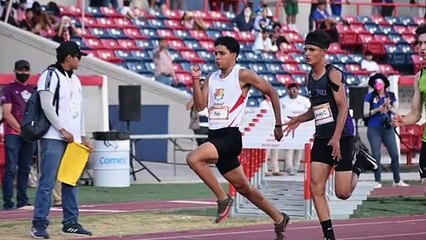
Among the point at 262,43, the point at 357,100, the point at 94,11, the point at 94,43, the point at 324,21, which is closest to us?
the point at 357,100

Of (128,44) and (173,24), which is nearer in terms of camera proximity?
(128,44)

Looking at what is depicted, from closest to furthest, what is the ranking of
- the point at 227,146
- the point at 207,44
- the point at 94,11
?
the point at 227,146 → the point at 94,11 → the point at 207,44

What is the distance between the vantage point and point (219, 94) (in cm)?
1248

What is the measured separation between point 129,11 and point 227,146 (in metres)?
19.0

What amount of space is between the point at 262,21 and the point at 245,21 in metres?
0.46

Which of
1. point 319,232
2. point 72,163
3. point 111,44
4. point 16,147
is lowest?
point 319,232

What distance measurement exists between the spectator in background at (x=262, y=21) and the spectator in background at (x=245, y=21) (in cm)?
14

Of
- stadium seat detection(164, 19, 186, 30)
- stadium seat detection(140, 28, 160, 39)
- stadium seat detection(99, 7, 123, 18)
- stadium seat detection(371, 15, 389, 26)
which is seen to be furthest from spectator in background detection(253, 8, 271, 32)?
stadium seat detection(371, 15, 389, 26)

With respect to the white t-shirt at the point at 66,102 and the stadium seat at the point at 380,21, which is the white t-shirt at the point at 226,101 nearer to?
the white t-shirt at the point at 66,102

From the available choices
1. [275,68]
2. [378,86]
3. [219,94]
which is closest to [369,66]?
[275,68]

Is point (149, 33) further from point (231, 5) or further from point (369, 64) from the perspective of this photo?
point (369, 64)

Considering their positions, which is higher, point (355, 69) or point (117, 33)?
point (117, 33)

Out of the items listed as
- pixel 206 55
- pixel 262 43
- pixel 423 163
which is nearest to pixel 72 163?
pixel 423 163

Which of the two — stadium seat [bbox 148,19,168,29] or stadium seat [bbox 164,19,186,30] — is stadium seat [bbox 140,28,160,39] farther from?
stadium seat [bbox 164,19,186,30]
